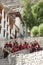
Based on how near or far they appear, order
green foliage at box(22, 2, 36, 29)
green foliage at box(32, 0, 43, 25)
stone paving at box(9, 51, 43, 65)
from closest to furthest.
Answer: stone paving at box(9, 51, 43, 65)
green foliage at box(32, 0, 43, 25)
green foliage at box(22, 2, 36, 29)

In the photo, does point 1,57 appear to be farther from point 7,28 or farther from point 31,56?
point 7,28

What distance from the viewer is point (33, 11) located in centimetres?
4309

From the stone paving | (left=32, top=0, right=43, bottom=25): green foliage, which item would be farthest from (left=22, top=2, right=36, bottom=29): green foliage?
the stone paving

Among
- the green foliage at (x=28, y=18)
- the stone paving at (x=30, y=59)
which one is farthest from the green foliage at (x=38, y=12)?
the stone paving at (x=30, y=59)

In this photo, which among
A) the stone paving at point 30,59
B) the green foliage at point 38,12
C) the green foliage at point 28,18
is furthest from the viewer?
the green foliage at point 28,18

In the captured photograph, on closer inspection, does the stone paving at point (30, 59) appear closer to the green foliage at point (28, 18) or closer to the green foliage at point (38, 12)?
the green foliage at point (38, 12)

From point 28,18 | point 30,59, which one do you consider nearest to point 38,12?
point 28,18

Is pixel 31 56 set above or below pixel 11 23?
above

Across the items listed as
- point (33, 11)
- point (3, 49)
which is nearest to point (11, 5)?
point (33, 11)

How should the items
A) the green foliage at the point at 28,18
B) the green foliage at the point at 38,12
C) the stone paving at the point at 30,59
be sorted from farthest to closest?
the green foliage at the point at 28,18
the green foliage at the point at 38,12
the stone paving at the point at 30,59

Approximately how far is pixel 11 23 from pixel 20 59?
3046 cm

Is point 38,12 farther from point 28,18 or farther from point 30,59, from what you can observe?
point 30,59

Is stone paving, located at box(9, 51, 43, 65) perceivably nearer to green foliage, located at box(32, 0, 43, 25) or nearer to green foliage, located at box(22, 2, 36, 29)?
green foliage, located at box(32, 0, 43, 25)

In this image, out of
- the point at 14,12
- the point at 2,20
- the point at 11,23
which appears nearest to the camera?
the point at 2,20
